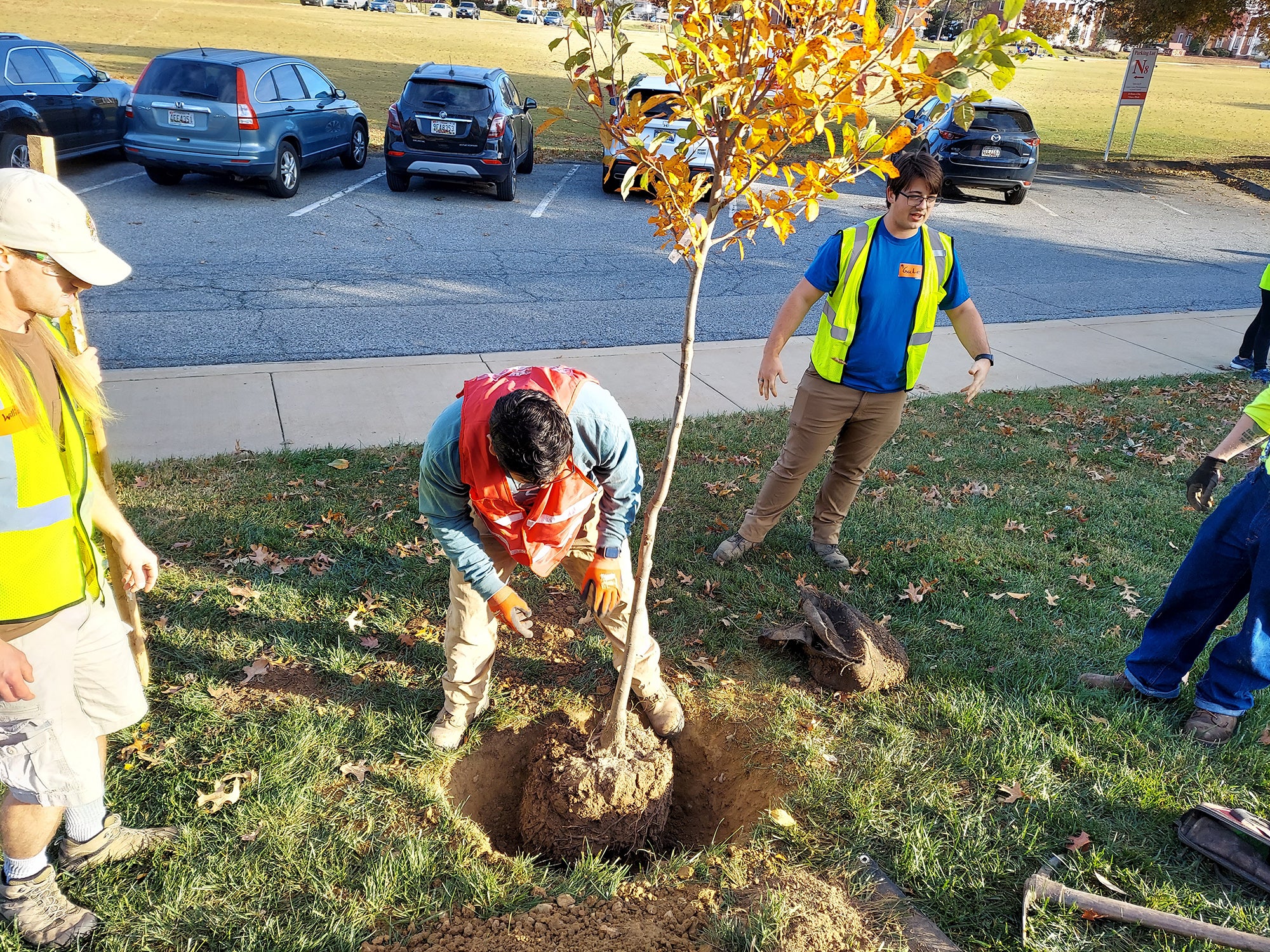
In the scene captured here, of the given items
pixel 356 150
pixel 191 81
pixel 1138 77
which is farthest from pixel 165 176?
pixel 1138 77

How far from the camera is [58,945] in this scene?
2.65 m

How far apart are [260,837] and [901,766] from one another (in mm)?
2470

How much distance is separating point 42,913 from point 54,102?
1252 cm

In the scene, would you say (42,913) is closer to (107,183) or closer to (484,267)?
(484,267)

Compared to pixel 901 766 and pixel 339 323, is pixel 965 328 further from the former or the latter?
pixel 339 323

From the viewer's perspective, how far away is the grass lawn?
2.97 metres

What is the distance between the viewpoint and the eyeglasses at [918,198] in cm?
400

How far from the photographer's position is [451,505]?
2.98 metres

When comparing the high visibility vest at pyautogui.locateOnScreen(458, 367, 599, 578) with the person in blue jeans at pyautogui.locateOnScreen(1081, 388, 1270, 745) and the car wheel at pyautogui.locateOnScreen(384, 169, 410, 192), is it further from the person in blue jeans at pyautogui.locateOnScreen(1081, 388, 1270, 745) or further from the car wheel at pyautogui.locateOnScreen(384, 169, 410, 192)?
the car wheel at pyautogui.locateOnScreen(384, 169, 410, 192)

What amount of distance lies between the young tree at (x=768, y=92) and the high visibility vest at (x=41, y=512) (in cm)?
160

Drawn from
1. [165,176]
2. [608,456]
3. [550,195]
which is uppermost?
[608,456]

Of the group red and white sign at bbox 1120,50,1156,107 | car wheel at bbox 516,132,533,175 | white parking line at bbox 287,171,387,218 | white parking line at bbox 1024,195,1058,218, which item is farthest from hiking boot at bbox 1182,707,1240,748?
red and white sign at bbox 1120,50,1156,107

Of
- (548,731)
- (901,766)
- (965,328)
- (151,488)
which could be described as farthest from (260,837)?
(965,328)

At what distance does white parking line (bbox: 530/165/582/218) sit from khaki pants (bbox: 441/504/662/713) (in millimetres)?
9991
